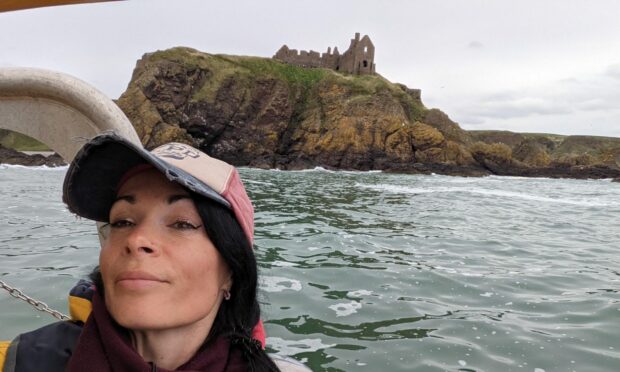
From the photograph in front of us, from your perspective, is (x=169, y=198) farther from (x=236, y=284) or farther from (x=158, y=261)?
(x=236, y=284)

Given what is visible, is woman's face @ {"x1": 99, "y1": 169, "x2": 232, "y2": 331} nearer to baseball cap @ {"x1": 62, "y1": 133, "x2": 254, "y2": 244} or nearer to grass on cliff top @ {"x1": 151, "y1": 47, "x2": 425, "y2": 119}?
baseball cap @ {"x1": 62, "y1": 133, "x2": 254, "y2": 244}

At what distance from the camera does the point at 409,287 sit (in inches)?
293

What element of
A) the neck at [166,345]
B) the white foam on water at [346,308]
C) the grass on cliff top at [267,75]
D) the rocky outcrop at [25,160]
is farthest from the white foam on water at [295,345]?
the grass on cliff top at [267,75]

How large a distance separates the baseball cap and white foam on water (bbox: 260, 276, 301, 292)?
536 centimetres

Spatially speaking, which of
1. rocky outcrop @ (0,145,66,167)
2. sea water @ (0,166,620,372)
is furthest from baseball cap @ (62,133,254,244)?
rocky outcrop @ (0,145,66,167)

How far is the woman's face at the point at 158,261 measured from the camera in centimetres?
146

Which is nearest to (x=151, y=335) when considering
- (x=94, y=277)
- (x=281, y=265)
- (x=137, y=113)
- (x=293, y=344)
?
(x=94, y=277)

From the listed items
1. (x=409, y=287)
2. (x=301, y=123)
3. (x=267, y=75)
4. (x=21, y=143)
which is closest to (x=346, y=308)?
(x=409, y=287)

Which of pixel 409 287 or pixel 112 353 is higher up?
pixel 112 353

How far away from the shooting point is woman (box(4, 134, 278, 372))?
1.46 metres

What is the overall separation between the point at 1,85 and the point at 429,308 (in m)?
5.59

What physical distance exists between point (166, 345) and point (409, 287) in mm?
6325

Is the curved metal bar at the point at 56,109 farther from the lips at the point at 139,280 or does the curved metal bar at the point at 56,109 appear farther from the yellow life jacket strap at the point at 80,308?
the lips at the point at 139,280

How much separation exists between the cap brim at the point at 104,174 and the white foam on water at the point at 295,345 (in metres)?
3.58
